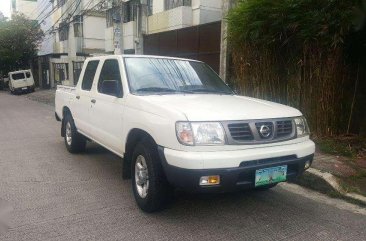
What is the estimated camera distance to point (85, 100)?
228 inches

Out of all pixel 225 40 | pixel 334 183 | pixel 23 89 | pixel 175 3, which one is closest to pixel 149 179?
pixel 334 183

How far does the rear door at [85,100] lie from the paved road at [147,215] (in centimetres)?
71

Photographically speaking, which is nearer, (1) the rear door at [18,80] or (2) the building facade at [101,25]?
(2) the building facade at [101,25]

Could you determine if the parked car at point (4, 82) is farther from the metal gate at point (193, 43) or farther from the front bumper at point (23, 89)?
the metal gate at point (193, 43)

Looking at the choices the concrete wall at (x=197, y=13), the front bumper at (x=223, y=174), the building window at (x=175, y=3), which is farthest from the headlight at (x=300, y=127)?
the building window at (x=175, y=3)

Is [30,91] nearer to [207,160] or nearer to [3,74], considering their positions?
[3,74]

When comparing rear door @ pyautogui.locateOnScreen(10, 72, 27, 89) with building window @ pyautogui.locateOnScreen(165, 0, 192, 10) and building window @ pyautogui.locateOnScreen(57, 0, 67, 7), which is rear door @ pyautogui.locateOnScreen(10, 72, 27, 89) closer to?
building window @ pyautogui.locateOnScreen(57, 0, 67, 7)

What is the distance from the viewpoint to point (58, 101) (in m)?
7.48

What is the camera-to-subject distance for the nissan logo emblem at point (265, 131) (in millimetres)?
3615

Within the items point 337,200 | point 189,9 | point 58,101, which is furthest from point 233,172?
point 189,9

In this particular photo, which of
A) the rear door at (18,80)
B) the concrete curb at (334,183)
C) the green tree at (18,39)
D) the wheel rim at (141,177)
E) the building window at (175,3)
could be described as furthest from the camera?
the green tree at (18,39)

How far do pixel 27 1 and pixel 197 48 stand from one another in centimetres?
4919

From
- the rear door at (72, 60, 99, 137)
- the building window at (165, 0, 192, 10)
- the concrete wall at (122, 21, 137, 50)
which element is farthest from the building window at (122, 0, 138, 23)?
the rear door at (72, 60, 99, 137)

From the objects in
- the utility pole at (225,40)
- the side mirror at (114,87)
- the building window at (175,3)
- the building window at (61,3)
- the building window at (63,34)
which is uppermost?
the building window at (61,3)
